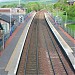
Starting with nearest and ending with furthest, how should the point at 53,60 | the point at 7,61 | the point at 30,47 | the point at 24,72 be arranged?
the point at 24,72, the point at 7,61, the point at 53,60, the point at 30,47

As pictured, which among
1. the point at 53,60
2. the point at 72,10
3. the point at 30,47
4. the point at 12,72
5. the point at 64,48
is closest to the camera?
the point at 12,72

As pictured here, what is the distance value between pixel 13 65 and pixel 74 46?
38.2ft

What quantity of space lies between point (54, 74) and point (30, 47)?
477 inches

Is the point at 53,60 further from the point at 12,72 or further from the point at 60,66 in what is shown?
the point at 12,72

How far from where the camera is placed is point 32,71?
20594mm

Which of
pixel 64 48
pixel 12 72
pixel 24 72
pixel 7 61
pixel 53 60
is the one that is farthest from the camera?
pixel 64 48

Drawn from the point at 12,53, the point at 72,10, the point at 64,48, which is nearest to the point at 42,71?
the point at 12,53

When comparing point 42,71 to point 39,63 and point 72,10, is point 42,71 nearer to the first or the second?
point 39,63

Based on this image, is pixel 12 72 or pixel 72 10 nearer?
pixel 12 72

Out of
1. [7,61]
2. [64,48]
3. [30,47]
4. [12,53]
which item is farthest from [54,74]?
[30,47]

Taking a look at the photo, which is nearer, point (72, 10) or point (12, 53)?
point (12, 53)

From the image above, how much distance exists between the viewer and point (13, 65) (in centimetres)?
2084

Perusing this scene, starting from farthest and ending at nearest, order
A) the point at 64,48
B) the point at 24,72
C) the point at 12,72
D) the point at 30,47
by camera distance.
Answer: the point at 30,47
the point at 64,48
the point at 24,72
the point at 12,72

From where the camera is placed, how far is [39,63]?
76.8 feet
